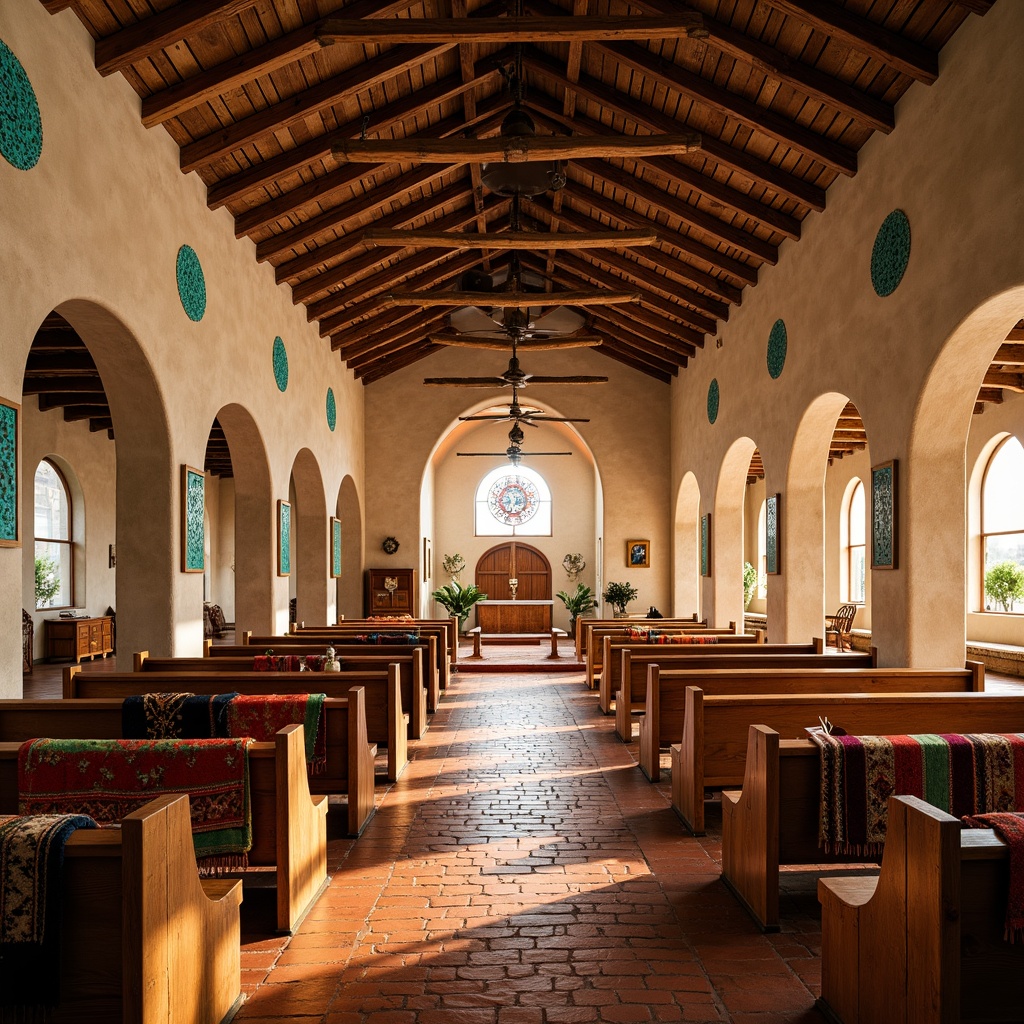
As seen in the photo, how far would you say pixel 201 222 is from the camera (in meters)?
7.19

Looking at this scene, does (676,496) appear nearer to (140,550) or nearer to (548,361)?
(548,361)

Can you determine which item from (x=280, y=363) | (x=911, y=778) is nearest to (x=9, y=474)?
(x=911, y=778)

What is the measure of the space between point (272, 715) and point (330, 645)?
10.1 feet

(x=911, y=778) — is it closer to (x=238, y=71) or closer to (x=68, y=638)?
(x=238, y=71)

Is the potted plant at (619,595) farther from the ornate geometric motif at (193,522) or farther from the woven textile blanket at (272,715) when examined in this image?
the woven textile blanket at (272,715)

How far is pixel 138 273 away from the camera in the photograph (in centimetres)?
597

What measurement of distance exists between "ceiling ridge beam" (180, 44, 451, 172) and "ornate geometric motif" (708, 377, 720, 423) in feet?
19.4

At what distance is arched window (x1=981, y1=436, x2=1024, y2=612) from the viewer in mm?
12320

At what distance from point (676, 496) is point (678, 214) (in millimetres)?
6416

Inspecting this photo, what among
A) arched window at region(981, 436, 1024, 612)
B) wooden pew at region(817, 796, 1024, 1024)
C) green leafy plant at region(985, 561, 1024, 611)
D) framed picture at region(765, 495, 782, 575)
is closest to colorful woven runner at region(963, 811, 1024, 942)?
wooden pew at region(817, 796, 1024, 1024)

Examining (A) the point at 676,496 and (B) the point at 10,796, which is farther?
(A) the point at 676,496

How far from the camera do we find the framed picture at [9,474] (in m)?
4.43


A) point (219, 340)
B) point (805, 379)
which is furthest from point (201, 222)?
point (805, 379)

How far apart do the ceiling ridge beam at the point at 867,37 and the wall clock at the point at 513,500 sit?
591 inches
